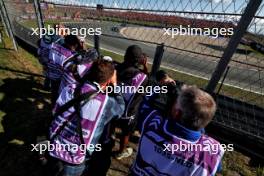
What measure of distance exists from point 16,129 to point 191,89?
3.69m

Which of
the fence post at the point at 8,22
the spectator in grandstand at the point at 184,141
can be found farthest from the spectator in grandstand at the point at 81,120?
the fence post at the point at 8,22

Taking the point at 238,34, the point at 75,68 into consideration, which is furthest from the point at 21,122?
the point at 238,34

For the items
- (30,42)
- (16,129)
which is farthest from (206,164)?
(30,42)

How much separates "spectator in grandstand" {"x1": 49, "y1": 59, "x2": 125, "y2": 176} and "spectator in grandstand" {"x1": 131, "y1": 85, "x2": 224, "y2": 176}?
0.62 meters

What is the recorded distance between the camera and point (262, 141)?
3.85m

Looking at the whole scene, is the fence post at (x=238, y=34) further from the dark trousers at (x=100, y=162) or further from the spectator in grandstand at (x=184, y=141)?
the dark trousers at (x=100, y=162)

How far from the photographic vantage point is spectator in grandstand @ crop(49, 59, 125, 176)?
243 centimetres

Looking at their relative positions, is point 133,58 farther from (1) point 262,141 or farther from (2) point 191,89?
(1) point 262,141

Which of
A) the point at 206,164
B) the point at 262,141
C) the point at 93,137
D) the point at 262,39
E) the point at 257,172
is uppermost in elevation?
the point at 262,39

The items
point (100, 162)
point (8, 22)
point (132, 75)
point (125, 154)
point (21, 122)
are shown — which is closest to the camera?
point (100, 162)

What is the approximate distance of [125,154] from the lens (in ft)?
13.3

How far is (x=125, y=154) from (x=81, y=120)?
73.2 inches

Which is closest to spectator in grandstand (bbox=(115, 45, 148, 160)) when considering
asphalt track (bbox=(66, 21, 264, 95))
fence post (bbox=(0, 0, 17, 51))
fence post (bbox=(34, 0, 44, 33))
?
asphalt track (bbox=(66, 21, 264, 95))

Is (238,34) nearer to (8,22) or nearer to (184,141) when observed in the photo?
(184,141)
